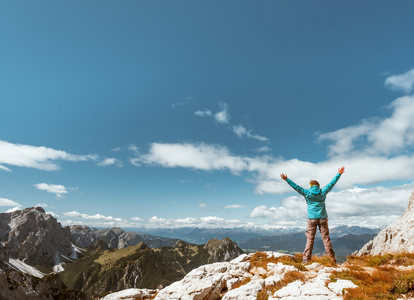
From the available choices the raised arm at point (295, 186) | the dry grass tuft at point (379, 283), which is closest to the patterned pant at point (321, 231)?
the raised arm at point (295, 186)

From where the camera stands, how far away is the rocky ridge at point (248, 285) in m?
9.11

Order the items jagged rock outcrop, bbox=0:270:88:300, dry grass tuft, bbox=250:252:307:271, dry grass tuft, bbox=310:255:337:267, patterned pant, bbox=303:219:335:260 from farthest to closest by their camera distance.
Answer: jagged rock outcrop, bbox=0:270:88:300
dry grass tuft, bbox=250:252:307:271
patterned pant, bbox=303:219:335:260
dry grass tuft, bbox=310:255:337:267

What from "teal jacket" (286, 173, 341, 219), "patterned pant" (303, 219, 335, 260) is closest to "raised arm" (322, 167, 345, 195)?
"teal jacket" (286, 173, 341, 219)

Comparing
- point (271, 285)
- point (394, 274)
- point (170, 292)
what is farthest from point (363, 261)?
point (170, 292)

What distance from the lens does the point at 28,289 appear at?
78.2 metres

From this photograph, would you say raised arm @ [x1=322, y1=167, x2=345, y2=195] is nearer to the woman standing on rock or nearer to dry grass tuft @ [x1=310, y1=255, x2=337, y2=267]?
the woman standing on rock

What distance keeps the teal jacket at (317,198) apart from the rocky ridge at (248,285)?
3156 millimetres

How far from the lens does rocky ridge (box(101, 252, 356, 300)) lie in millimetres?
9109

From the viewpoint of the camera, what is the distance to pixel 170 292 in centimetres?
1442

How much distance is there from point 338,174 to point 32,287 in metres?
120

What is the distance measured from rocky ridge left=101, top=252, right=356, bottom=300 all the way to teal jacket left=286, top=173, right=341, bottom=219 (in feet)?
10.4

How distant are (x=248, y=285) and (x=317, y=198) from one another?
7.22 metres

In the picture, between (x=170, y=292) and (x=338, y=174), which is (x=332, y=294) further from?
(x=170, y=292)

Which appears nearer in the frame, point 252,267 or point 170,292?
point 170,292
